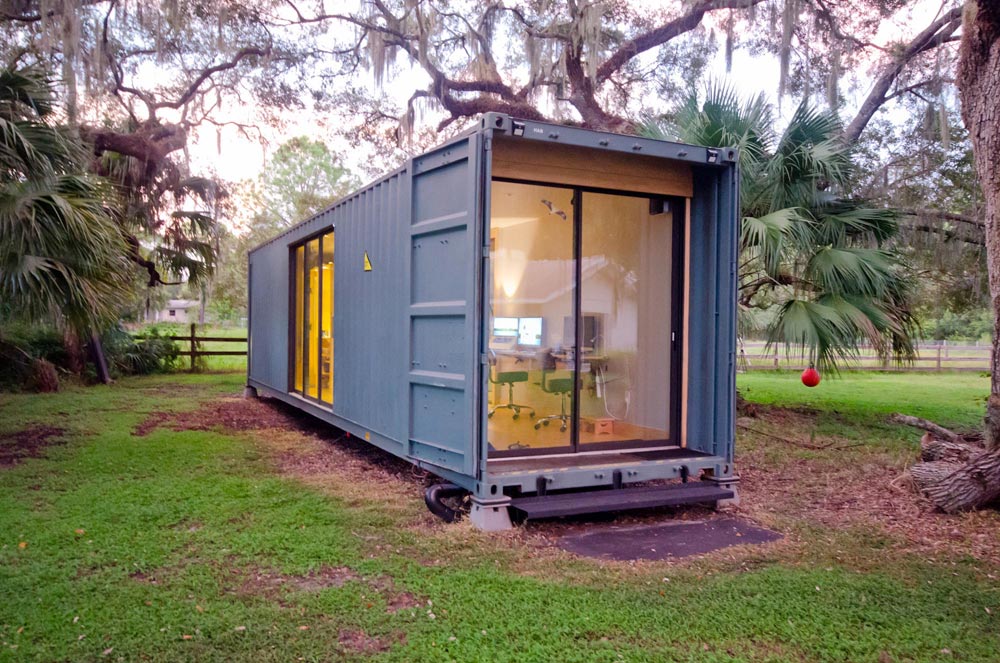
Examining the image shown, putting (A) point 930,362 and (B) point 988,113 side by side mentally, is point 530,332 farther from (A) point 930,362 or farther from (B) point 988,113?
(A) point 930,362

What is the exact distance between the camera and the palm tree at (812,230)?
27.2 feet

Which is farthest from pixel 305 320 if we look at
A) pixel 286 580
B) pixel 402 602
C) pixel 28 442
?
pixel 402 602

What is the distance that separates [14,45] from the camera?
12.3 meters

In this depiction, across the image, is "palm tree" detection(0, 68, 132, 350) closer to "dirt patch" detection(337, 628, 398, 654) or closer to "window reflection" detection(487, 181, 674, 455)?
"window reflection" detection(487, 181, 674, 455)

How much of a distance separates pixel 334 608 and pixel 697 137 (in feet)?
23.6

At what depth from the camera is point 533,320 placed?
240 inches

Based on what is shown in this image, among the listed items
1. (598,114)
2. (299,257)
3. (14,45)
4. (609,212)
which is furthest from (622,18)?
(14,45)

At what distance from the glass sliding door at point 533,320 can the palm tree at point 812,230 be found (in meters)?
3.18

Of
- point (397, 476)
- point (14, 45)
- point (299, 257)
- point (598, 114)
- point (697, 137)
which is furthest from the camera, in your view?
point (598, 114)

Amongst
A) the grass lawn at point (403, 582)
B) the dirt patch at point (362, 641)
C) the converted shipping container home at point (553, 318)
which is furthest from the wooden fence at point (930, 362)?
the dirt patch at point (362, 641)

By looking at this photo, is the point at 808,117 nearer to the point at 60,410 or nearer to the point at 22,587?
the point at 22,587

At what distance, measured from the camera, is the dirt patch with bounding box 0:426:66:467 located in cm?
746

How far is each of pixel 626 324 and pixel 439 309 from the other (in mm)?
1869

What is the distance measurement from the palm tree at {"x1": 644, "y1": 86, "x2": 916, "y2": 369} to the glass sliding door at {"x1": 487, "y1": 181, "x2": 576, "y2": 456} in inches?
125
